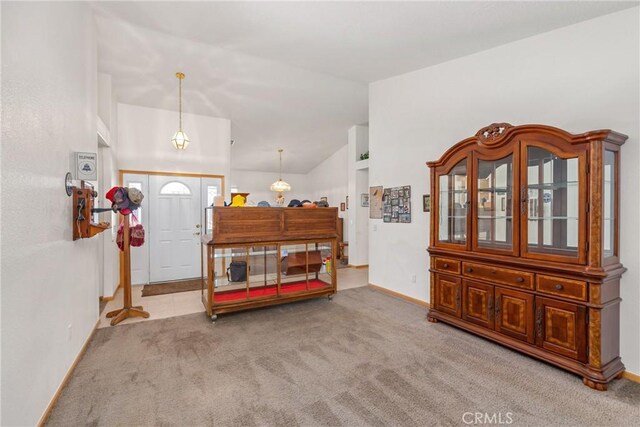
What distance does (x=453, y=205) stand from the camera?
3617 millimetres

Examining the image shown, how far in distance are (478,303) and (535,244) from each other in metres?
0.85

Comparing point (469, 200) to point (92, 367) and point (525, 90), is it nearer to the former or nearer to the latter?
point (525, 90)

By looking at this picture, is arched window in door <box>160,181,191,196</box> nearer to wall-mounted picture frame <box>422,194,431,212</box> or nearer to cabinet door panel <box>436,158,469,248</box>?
wall-mounted picture frame <box>422,194,431,212</box>

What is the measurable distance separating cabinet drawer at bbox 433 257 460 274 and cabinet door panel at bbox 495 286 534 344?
1.56ft

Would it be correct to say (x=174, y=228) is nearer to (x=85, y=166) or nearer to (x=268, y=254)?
(x=268, y=254)

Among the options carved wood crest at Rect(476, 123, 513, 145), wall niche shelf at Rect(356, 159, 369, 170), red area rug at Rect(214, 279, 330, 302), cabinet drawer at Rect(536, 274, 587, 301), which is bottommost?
red area rug at Rect(214, 279, 330, 302)

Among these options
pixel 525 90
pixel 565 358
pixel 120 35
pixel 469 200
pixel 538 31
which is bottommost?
pixel 565 358

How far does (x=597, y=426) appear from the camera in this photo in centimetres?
199

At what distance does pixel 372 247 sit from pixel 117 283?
461cm

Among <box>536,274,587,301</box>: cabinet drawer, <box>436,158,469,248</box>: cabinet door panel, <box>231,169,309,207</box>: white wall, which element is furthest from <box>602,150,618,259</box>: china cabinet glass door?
<box>231,169,309,207</box>: white wall

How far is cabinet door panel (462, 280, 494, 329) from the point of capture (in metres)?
3.13

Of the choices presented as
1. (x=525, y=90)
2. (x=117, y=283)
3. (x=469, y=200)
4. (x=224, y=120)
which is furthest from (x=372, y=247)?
(x=117, y=283)

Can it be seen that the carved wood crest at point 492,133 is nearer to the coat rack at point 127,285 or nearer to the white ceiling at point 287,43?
the white ceiling at point 287,43

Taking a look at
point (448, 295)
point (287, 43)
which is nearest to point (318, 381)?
point (448, 295)
